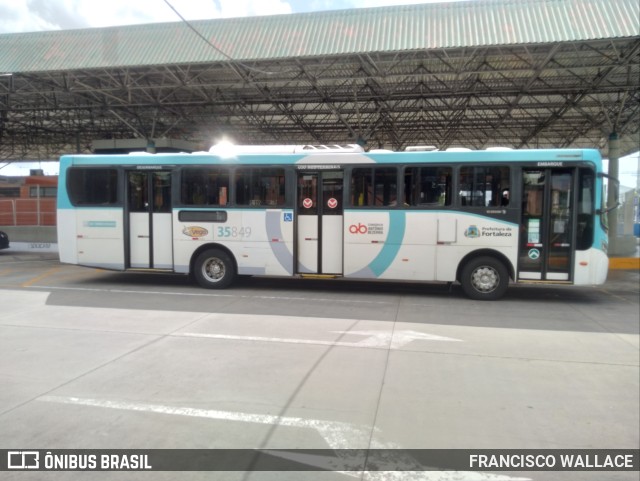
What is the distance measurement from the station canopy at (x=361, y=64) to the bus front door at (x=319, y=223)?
17.8 ft

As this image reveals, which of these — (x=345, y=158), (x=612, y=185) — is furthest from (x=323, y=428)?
(x=612, y=185)

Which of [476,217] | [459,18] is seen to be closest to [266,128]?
[459,18]

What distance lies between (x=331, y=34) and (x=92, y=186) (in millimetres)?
8124

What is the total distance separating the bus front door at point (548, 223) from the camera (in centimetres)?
905

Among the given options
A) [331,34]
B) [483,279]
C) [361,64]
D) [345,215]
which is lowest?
[483,279]

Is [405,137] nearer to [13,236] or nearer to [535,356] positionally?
[13,236]

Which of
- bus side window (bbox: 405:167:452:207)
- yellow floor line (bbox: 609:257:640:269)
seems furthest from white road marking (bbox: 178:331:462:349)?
yellow floor line (bbox: 609:257:640:269)

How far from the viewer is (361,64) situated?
15227mm

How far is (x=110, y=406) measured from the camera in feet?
13.8

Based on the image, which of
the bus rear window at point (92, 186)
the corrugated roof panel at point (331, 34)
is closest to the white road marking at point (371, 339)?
the bus rear window at point (92, 186)

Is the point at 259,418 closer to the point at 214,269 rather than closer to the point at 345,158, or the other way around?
the point at 345,158

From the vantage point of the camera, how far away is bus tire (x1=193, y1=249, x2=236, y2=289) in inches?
412

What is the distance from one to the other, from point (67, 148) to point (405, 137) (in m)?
28.1

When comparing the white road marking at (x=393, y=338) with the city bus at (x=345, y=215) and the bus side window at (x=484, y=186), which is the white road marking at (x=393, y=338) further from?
the bus side window at (x=484, y=186)
